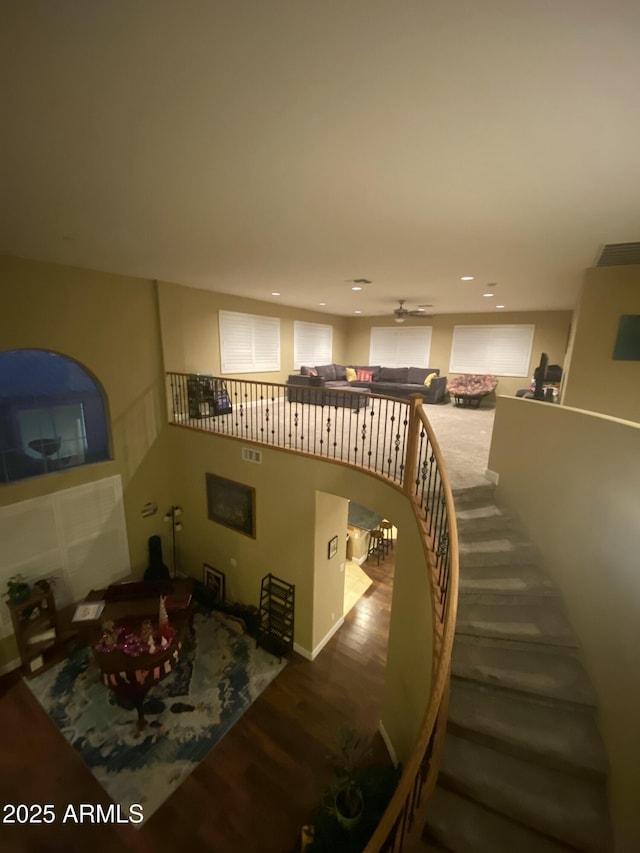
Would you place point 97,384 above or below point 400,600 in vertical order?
above

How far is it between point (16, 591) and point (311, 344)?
26.7ft

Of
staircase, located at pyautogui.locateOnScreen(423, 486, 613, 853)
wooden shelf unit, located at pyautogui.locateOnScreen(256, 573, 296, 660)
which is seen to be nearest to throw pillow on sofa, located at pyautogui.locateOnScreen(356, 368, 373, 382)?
wooden shelf unit, located at pyautogui.locateOnScreen(256, 573, 296, 660)

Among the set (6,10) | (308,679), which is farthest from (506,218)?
(308,679)

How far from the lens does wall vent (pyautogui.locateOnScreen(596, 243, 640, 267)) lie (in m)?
3.33

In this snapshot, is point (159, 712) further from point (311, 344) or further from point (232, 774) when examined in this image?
point (311, 344)

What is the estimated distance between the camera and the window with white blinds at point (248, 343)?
24.3 ft

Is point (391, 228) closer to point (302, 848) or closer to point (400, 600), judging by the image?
point (400, 600)

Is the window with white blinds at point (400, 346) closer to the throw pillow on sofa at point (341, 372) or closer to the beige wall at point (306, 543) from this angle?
the throw pillow on sofa at point (341, 372)

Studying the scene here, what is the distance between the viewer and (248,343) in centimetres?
796

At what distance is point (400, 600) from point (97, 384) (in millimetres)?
5564

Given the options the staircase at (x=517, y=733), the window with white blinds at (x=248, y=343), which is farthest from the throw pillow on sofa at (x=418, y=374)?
the staircase at (x=517, y=733)

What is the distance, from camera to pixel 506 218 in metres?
2.76

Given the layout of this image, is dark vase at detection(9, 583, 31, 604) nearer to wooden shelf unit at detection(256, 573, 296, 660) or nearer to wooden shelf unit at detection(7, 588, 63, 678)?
wooden shelf unit at detection(7, 588, 63, 678)

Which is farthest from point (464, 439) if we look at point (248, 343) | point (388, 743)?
point (248, 343)
